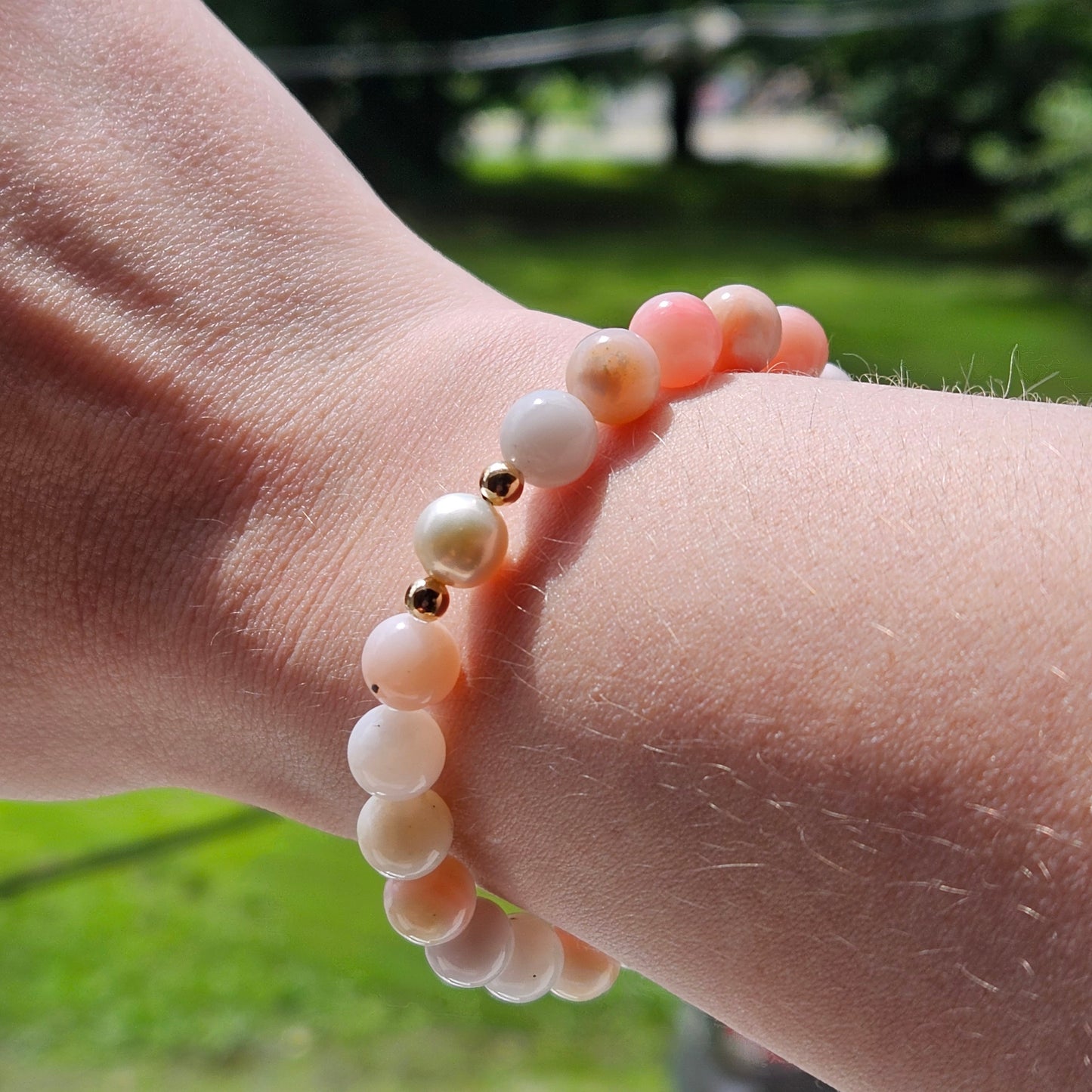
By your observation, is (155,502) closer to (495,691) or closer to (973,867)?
(495,691)

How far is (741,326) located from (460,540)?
24 centimetres

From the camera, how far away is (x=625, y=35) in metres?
5.80

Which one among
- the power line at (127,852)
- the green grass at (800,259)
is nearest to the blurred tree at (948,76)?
the green grass at (800,259)

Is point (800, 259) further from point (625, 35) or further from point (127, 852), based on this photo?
point (127, 852)

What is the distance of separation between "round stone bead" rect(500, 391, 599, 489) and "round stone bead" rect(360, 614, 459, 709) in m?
0.10

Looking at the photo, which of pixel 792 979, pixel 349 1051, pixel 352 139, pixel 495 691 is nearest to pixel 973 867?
pixel 792 979

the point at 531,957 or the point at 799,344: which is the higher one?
the point at 799,344

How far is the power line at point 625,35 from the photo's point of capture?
6055 millimetres

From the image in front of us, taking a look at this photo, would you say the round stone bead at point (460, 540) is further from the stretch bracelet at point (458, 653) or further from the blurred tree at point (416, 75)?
the blurred tree at point (416, 75)

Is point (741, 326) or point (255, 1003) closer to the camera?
point (741, 326)

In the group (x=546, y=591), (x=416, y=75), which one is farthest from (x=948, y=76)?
(x=546, y=591)

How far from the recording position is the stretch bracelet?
0.61 m

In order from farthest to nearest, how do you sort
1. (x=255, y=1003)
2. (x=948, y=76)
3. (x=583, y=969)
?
(x=948, y=76) → (x=255, y=1003) → (x=583, y=969)

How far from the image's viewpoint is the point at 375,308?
754 mm
